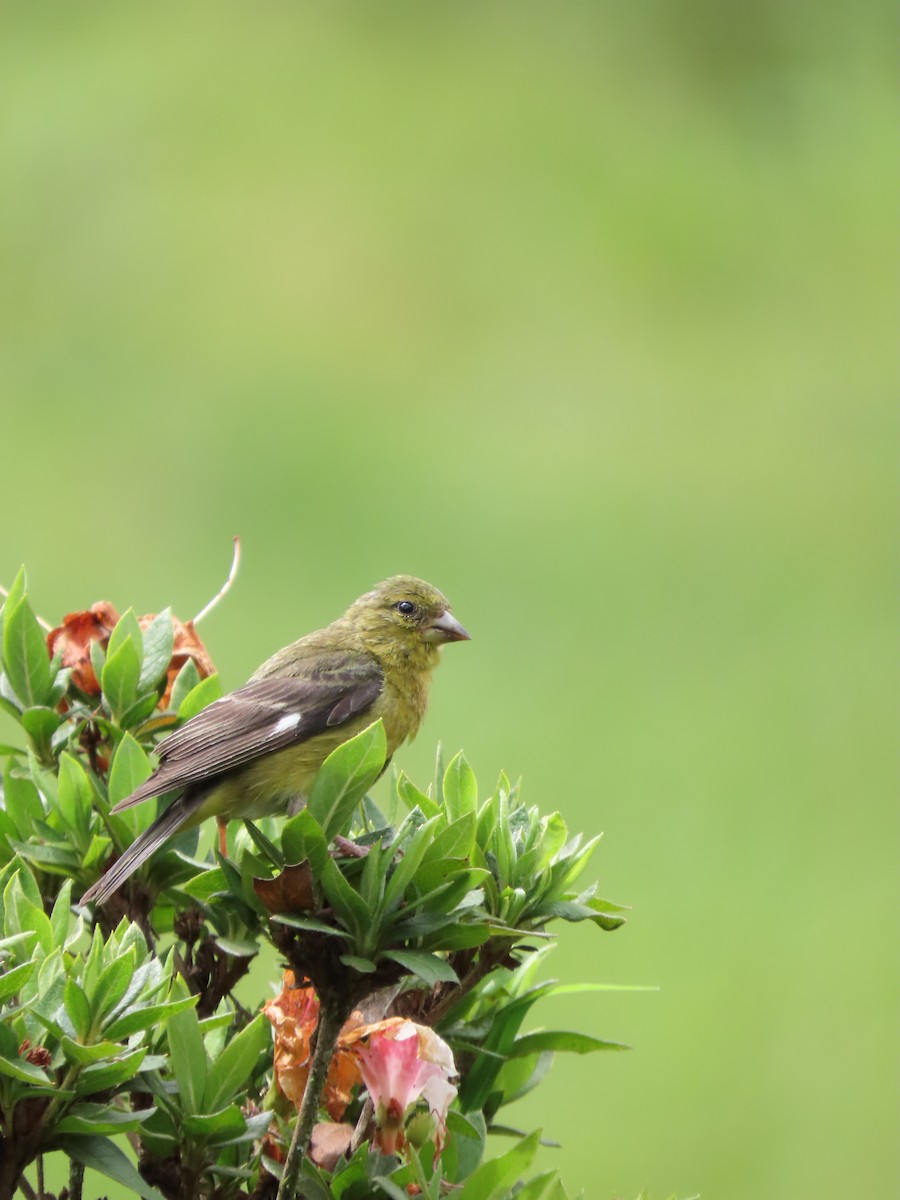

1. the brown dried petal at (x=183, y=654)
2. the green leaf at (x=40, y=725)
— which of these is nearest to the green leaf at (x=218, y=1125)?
the green leaf at (x=40, y=725)

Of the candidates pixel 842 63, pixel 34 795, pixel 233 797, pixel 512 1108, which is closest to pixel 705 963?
pixel 512 1108

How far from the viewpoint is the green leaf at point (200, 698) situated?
6.59 feet

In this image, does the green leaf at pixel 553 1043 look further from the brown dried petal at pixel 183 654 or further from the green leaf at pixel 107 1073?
the brown dried petal at pixel 183 654

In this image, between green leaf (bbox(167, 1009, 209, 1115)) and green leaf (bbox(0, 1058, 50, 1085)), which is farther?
green leaf (bbox(167, 1009, 209, 1115))

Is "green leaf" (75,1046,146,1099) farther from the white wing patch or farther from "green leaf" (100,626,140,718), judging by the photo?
the white wing patch

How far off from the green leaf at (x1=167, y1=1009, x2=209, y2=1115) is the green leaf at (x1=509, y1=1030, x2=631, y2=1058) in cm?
39

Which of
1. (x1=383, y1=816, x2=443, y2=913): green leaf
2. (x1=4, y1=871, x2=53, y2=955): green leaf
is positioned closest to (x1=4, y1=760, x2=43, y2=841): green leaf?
(x1=4, y1=871, x2=53, y2=955): green leaf

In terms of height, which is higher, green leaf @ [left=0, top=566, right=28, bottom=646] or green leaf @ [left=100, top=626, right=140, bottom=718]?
green leaf @ [left=0, top=566, right=28, bottom=646]

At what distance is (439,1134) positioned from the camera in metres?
1.57

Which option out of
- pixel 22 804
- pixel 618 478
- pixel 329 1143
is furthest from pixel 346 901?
pixel 618 478

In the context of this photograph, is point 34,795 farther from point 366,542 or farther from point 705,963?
point 366,542

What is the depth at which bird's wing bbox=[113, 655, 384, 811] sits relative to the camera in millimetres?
2004

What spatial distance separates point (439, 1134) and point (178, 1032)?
28 cm

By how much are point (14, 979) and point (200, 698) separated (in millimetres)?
686
